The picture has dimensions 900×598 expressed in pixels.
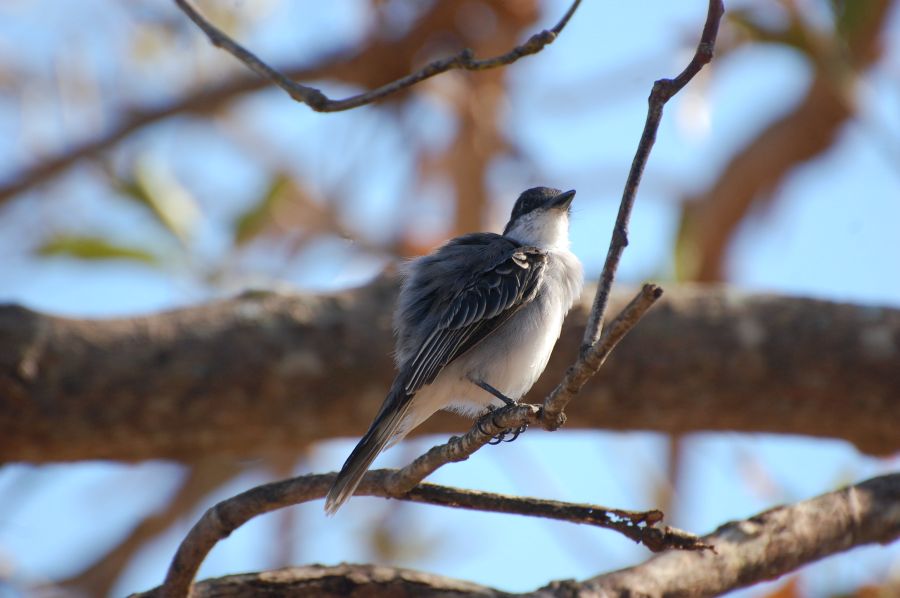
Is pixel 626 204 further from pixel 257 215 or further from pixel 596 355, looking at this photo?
pixel 257 215

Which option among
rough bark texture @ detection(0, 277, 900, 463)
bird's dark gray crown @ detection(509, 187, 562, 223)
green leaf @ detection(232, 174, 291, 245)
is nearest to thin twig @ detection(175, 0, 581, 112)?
bird's dark gray crown @ detection(509, 187, 562, 223)

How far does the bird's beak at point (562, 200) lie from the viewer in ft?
15.2

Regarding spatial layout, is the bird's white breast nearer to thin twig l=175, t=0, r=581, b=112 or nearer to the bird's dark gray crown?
the bird's dark gray crown

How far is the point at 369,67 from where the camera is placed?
654cm

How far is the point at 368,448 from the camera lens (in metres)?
3.50

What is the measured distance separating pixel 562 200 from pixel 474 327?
99cm

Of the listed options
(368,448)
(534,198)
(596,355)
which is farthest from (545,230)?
(596,355)

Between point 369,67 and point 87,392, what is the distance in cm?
279

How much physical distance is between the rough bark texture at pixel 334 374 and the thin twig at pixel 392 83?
2160mm

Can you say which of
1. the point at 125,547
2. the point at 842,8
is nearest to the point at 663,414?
the point at 842,8

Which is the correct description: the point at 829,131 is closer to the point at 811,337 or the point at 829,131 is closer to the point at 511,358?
the point at 811,337

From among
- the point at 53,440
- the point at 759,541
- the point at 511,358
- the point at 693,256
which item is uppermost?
the point at 693,256

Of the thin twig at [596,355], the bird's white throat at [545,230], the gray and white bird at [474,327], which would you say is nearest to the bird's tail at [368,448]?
the gray and white bird at [474,327]

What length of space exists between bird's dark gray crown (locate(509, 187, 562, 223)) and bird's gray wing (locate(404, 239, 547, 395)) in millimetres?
763
